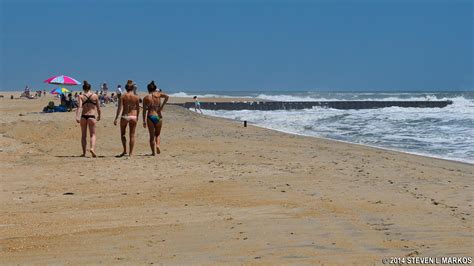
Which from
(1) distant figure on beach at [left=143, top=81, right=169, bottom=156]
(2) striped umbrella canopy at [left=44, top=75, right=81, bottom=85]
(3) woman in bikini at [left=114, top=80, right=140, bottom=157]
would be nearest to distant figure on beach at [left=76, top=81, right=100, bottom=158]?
(3) woman in bikini at [left=114, top=80, right=140, bottom=157]

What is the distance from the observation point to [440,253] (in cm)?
550

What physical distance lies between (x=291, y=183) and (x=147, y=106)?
16.5 feet

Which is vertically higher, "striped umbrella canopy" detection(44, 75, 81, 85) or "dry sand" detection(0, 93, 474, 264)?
"striped umbrella canopy" detection(44, 75, 81, 85)

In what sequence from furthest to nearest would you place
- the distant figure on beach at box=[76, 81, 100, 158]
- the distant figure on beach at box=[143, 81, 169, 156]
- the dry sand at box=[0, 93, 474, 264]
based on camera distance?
the distant figure on beach at box=[143, 81, 169, 156] → the distant figure on beach at box=[76, 81, 100, 158] → the dry sand at box=[0, 93, 474, 264]

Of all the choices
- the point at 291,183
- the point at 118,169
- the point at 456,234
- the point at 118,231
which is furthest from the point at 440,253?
the point at 118,169

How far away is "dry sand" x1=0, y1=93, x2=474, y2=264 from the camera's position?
571cm

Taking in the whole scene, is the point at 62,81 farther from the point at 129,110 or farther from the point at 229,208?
the point at 229,208

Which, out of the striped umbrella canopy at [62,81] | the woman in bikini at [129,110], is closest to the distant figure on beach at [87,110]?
the woman in bikini at [129,110]

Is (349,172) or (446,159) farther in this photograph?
(446,159)

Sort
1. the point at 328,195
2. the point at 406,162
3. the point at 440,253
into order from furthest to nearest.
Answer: the point at 406,162 < the point at 328,195 < the point at 440,253

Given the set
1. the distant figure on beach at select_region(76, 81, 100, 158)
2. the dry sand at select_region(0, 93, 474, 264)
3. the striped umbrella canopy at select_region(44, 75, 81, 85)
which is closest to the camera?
the dry sand at select_region(0, 93, 474, 264)

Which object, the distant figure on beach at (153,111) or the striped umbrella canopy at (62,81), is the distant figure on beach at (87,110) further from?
the striped umbrella canopy at (62,81)

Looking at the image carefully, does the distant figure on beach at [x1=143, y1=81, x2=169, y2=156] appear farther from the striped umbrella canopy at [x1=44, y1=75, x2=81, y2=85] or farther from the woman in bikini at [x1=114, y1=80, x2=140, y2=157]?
the striped umbrella canopy at [x1=44, y1=75, x2=81, y2=85]

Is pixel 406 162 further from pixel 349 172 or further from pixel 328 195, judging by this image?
pixel 328 195
